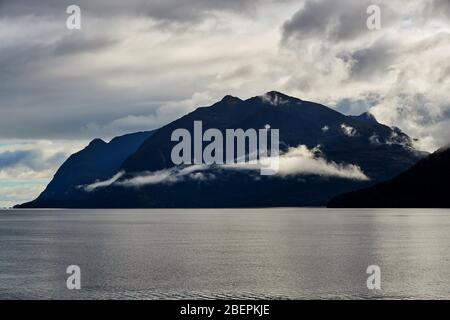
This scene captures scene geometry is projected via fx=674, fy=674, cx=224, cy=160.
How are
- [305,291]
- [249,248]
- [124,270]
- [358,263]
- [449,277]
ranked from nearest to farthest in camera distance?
1. [305,291]
2. [449,277]
3. [124,270]
4. [358,263]
5. [249,248]

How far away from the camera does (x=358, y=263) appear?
438ft

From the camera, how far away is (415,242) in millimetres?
193000
